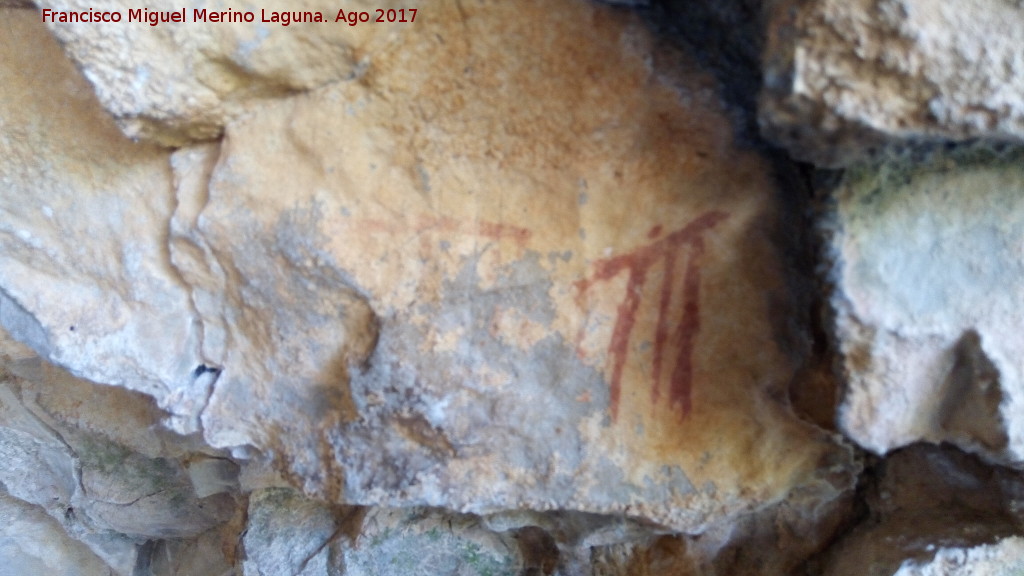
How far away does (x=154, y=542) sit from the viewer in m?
2.30

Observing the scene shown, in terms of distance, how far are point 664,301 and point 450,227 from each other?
287mm

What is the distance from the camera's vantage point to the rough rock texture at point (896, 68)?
63 centimetres

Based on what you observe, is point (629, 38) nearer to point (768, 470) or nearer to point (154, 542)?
point (768, 470)

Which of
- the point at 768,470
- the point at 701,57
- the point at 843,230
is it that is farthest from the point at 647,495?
the point at 701,57

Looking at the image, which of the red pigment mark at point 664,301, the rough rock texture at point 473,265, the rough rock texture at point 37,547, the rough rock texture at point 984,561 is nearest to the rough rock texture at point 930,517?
the rough rock texture at point 984,561

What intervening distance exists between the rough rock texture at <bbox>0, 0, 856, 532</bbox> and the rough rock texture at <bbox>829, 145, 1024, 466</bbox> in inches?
5.2

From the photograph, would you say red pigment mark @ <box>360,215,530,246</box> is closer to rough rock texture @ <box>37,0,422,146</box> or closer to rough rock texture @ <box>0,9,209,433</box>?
rough rock texture @ <box>37,0,422,146</box>

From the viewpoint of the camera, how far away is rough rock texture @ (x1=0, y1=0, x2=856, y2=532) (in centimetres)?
89

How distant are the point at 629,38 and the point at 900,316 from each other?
1.42ft

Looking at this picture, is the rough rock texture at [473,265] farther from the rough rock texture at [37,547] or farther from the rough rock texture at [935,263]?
the rough rock texture at [37,547]

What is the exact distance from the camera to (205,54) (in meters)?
0.87

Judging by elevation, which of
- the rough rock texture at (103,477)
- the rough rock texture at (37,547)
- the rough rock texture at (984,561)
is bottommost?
the rough rock texture at (37,547)

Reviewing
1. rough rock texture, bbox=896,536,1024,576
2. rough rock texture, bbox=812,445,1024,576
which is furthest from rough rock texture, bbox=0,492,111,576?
rough rock texture, bbox=896,536,1024,576

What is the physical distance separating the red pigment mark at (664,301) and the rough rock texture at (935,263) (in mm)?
174
